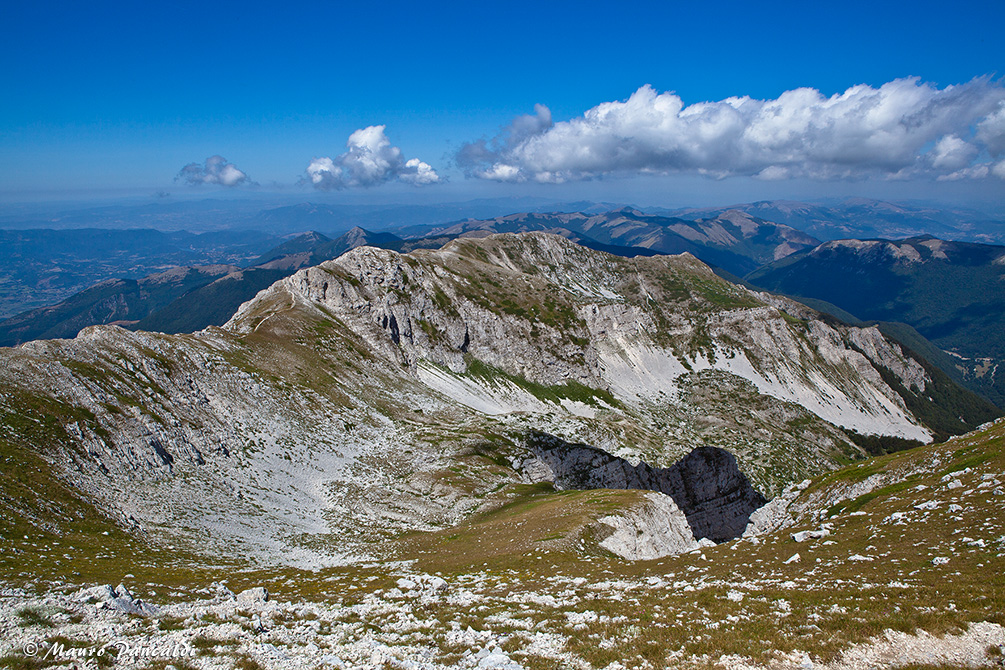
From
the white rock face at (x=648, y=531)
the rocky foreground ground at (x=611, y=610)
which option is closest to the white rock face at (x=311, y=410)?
the rocky foreground ground at (x=611, y=610)

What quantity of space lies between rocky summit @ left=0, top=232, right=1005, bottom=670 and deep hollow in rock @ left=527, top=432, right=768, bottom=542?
0.59 metres

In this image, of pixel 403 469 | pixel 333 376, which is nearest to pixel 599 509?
pixel 403 469

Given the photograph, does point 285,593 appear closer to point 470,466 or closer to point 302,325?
Result: point 470,466

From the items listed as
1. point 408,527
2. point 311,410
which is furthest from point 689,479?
point 311,410

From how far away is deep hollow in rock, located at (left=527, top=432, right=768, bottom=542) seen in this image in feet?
356

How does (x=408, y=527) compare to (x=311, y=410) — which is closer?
(x=408, y=527)

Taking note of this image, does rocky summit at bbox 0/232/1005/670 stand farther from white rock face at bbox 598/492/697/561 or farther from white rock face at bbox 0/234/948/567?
white rock face at bbox 0/234/948/567

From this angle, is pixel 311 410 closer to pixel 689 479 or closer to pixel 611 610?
pixel 611 610

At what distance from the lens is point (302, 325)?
118 meters

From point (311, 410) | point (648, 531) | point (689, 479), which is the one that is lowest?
point (689, 479)

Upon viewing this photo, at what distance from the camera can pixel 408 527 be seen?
60.3m

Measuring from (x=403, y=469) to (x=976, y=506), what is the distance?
6787cm

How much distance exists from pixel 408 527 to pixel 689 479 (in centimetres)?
9324

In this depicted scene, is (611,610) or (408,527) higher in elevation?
(611,610)
